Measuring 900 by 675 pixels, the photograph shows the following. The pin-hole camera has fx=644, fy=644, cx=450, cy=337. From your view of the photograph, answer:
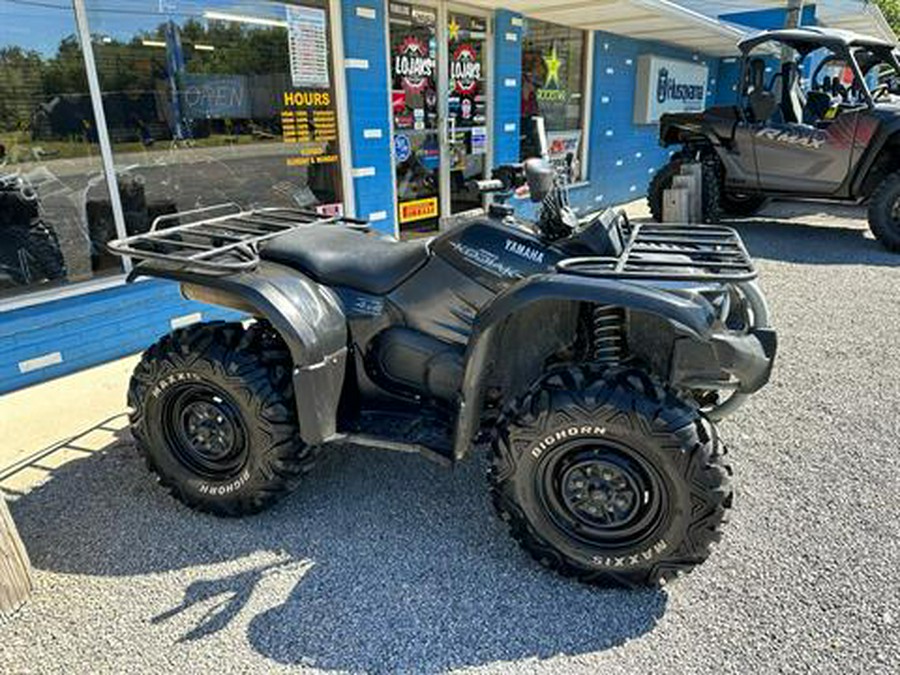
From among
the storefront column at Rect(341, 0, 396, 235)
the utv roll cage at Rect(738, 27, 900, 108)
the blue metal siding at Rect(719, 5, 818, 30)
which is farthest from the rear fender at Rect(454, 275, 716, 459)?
the blue metal siding at Rect(719, 5, 818, 30)

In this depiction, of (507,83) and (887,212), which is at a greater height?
(507,83)

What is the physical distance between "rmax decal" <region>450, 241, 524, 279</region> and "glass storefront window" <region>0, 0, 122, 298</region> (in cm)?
301

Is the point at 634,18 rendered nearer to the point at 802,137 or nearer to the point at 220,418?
the point at 802,137

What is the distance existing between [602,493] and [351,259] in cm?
144

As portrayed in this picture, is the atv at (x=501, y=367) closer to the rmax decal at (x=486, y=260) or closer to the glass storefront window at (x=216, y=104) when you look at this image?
the rmax decal at (x=486, y=260)

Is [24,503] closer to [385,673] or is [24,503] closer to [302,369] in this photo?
[302,369]

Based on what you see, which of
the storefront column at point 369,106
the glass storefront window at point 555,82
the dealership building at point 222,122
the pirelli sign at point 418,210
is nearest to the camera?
the dealership building at point 222,122

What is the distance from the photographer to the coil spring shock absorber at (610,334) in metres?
2.54

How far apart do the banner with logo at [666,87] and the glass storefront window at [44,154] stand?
8995 mm

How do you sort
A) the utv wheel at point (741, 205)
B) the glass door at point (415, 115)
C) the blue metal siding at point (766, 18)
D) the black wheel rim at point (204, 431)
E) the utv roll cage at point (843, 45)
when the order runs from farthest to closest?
the blue metal siding at point (766, 18) → the utv wheel at point (741, 205) → the utv roll cage at point (843, 45) → the glass door at point (415, 115) → the black wheel rim at point (204, 431)

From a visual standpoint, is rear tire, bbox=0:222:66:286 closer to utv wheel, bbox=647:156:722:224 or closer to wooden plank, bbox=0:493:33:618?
wooden plank, bbox=0:493:33:618

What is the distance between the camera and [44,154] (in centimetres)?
407

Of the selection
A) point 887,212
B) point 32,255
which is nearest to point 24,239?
point 32,255

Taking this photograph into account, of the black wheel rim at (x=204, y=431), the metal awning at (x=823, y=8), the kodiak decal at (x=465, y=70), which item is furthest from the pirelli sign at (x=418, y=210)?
the metal awning at (x=823, y=8)
